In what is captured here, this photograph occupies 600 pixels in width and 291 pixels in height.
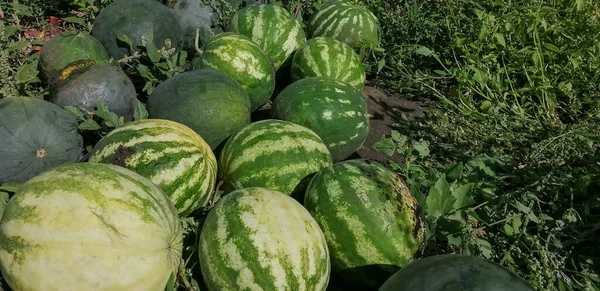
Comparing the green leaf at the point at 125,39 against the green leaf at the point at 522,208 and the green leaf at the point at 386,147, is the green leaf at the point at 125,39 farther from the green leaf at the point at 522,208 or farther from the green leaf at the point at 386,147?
the green leaf at the point at 522,208

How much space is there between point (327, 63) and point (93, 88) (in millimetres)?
1699

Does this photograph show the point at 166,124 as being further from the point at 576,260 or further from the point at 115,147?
the point at 576,260

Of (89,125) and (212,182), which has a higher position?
(89,125)

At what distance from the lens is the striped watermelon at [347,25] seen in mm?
4941

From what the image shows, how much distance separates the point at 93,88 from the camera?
3504 millimetres

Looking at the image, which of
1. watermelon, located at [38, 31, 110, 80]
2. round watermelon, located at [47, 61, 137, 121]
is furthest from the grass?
Result: round watermelon, located at [47, 61, 137, 121]

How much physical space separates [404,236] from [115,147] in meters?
1.53

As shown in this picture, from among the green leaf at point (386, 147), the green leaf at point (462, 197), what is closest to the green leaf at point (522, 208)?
the green leaf at point (462, 197)

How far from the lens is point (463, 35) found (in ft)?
16.0

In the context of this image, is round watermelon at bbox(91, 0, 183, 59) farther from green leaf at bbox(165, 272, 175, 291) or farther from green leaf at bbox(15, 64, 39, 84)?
green leaf at bbox(165, 272, 175, 291)

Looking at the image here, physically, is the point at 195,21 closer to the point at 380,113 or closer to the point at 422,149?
the point at 380,113

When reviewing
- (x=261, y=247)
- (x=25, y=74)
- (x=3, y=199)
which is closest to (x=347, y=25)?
(x=25, y=74)

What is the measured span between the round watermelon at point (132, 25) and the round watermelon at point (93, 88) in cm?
65

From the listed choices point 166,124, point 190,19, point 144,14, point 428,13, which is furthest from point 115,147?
point 428,13
